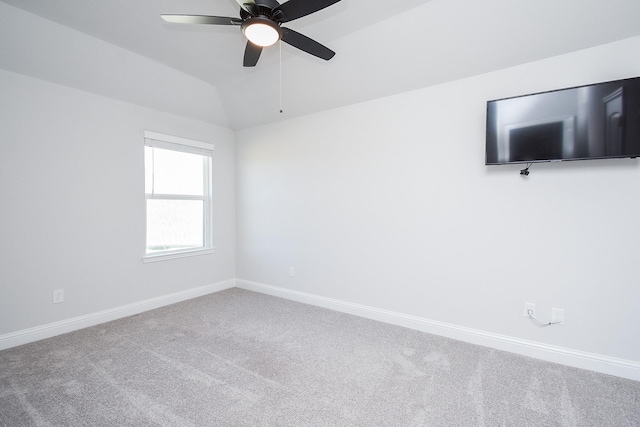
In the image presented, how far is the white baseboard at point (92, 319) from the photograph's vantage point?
2477mm

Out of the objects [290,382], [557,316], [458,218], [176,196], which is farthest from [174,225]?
[557,316]

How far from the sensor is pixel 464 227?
2643 mm

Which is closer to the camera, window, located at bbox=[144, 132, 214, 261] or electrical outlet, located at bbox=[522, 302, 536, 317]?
electrical outlet, located at bbox=[522, 302, 536, 317]

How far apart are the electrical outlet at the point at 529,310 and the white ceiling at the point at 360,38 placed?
2.05 meters

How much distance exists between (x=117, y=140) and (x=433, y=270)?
3.70 m

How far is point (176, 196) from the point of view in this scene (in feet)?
12.3

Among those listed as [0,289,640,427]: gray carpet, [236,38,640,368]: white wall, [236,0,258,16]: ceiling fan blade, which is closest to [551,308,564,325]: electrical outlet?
[236,38,640,368]: white wall

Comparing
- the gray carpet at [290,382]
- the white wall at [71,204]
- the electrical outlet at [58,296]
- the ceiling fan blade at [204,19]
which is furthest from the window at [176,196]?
the ceiling fan blade at [204,19]

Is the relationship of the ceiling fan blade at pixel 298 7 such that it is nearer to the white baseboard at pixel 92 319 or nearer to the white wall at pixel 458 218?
the white wall at pixel 458 218

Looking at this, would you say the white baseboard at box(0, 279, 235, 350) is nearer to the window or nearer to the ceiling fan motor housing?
the window

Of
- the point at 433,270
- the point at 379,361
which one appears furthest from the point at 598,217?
the point at 379,361

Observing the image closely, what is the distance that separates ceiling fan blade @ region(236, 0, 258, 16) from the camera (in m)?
1.52

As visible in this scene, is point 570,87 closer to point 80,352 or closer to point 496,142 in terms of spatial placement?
point 496,142

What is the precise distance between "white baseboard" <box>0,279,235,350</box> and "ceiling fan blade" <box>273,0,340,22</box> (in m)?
3.36
